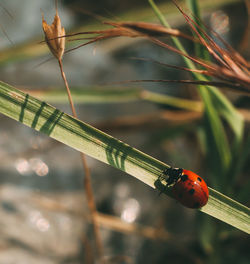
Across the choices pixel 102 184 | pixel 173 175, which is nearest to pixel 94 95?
pixel 102 184

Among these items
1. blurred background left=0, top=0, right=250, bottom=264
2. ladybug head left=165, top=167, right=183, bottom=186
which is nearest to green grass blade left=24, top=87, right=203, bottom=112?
blurred background left=0, top=0, right=250, bottom=264

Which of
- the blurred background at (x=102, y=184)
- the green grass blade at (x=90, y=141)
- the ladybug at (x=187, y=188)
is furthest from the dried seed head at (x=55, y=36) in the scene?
the blurred background at (x=102, y=184)

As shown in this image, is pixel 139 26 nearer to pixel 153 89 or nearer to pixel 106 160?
pixel 106 160

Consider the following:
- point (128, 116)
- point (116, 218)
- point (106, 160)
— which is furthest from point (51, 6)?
point (106, 160)

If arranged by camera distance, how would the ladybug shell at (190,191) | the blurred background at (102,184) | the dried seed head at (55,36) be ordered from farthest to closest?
the blurred background at (102,184) < the ladybug shell at (190,191) < the dried seed head at (55,36)

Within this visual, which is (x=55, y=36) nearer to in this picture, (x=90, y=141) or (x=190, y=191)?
(x=90, y=141)

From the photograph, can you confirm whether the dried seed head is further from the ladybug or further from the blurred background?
the blurred background

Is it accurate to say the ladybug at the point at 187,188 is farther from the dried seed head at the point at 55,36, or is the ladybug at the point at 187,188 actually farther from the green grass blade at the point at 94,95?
the green grass blade at the point at 94,95
